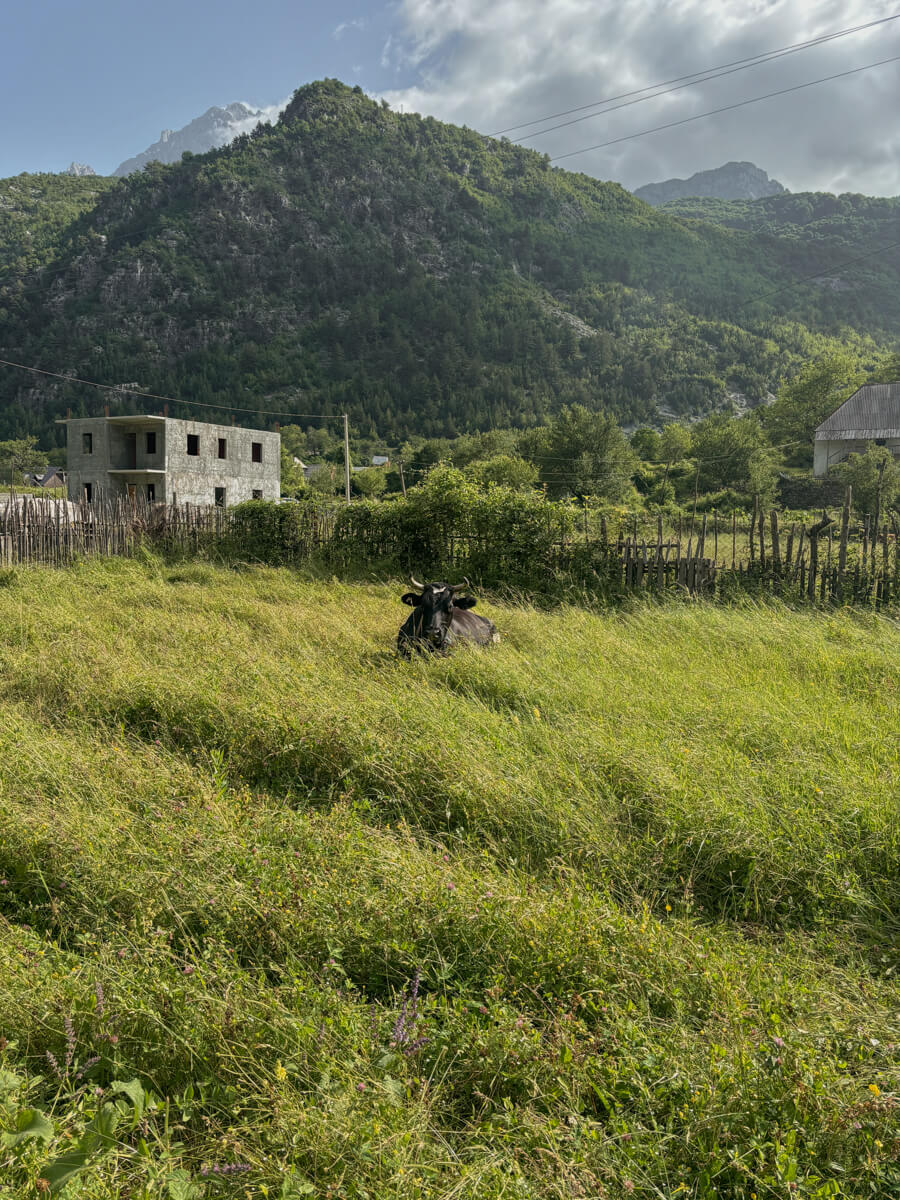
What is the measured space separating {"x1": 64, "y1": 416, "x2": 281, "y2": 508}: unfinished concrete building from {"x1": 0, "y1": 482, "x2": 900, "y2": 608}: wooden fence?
2470 centimetres

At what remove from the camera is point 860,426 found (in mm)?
47094

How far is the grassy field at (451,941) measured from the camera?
1.91 m

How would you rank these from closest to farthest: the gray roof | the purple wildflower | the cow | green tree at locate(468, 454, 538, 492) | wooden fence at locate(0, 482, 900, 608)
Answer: the purple wildflower, the cow, wooden fence at locate(0, 482, 900, 608), green tree at locate(468, 454, 538, 492), the gray roof

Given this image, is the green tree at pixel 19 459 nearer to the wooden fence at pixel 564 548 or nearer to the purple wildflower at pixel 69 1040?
the wooden fence at pixel 564 548

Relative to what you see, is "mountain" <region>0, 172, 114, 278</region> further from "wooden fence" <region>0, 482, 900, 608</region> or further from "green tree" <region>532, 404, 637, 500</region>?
"wooden fence" <region>0, 482, 900, 608</region>

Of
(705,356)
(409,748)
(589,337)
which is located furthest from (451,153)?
(409,748)

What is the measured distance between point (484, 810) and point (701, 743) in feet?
4.93

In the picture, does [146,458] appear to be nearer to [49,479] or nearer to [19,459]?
[49,479]

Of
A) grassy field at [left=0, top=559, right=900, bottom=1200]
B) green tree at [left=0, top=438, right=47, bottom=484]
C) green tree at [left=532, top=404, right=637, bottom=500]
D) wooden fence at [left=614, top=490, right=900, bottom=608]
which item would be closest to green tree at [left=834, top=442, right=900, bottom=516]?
green tree at [left=532, top=404, right=637, bottom=500]

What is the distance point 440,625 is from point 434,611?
0.23m

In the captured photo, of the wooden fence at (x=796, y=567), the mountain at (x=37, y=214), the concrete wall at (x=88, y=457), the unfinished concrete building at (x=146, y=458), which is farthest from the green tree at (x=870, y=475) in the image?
the mountain at (x=37, y=214)

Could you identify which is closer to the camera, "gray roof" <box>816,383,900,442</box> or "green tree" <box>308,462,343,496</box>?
"gray roof" <box>816,383,900,442</box>

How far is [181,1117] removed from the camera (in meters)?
2.11

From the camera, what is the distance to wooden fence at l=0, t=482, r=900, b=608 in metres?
9.18
